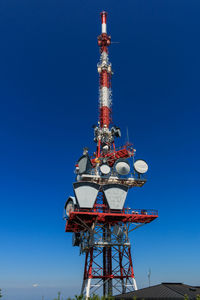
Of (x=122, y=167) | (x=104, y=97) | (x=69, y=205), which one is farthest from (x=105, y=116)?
(x=69, y=205)

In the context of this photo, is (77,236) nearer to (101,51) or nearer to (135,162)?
(135,162)

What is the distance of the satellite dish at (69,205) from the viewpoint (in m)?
52.2

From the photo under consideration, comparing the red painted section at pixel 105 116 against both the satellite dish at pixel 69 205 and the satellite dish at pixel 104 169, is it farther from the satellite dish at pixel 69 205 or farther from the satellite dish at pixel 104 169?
the satellite dish at pixel 69 205

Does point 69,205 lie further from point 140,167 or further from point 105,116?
point 105,116

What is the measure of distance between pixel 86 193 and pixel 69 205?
22.8 feet

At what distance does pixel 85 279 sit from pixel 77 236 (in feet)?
30.9

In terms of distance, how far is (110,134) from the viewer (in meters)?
62.8

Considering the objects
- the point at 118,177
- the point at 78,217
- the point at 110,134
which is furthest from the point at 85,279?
the point at 110,134

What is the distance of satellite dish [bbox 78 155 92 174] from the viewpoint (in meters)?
53.7

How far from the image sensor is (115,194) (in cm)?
5084

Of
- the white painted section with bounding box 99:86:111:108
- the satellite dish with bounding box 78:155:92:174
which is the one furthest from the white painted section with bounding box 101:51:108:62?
the satellite dish with bounding box 78:155:92:174

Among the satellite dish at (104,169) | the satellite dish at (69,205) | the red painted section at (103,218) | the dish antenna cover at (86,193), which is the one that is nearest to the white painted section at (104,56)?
the satellite dish at (104,169)

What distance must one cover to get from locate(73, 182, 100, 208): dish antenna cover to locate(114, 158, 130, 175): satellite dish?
604 cm

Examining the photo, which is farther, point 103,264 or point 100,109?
point 100,109
